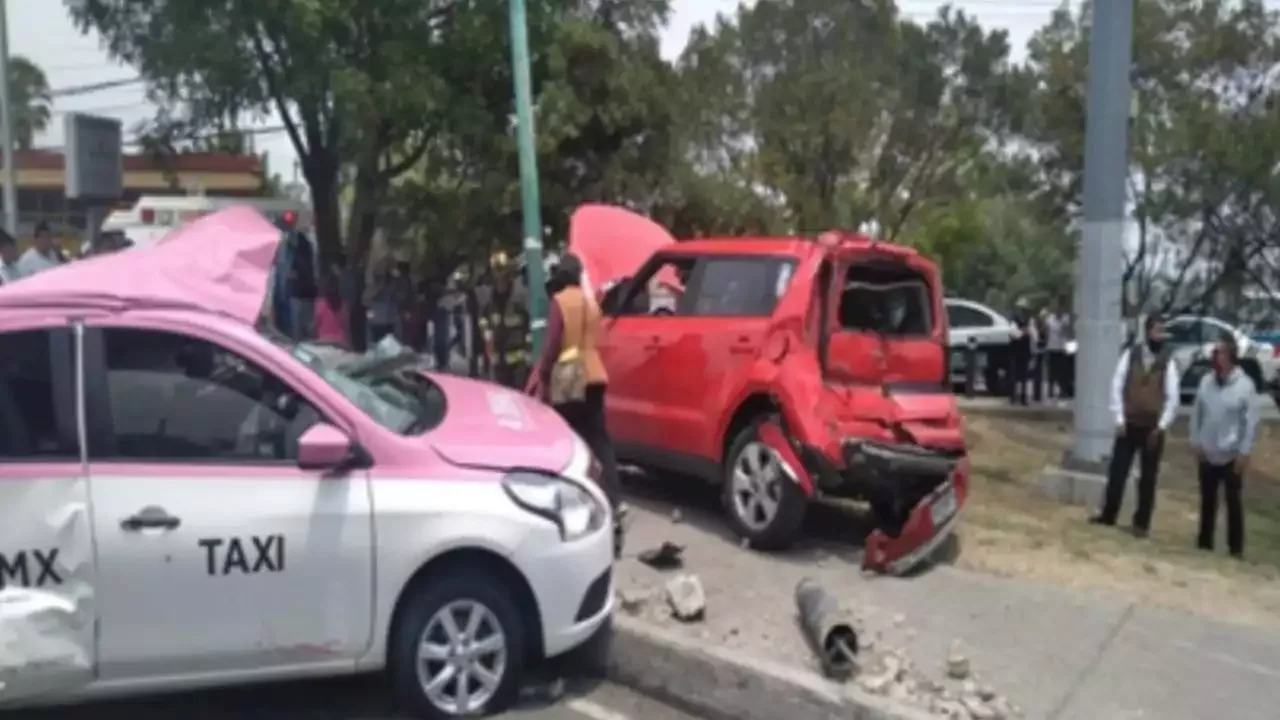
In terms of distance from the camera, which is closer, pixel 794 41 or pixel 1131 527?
pixel 1131 527

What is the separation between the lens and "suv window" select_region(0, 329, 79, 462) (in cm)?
557

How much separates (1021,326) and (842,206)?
11.4ft

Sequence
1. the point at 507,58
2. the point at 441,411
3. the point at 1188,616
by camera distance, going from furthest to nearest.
A: the point at 507,58 < the point at 1188,616 < the point at 441,411

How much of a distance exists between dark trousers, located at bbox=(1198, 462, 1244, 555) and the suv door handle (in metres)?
8.44

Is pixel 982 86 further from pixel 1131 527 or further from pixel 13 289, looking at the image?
pixel 13 289

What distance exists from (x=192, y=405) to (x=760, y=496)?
12.6 ft

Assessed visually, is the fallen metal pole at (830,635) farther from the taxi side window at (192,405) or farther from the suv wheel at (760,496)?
the taxi side window at (192,405)

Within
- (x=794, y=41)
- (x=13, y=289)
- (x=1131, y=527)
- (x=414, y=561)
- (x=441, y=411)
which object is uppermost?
(x=794, y=41)

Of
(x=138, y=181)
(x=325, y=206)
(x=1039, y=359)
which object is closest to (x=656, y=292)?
(x=325, y=206)

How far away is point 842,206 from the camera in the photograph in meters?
23.3

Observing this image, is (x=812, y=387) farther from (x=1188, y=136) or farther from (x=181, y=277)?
(x=1188, y=136)

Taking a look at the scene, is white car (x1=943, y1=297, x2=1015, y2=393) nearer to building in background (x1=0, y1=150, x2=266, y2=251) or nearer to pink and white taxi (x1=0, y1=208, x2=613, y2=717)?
building in background (x1=0, y1=150, x2=266, y2=251)

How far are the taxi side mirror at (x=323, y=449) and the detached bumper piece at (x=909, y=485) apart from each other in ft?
11.1

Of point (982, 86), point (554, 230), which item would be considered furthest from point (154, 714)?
point (982, 86)
